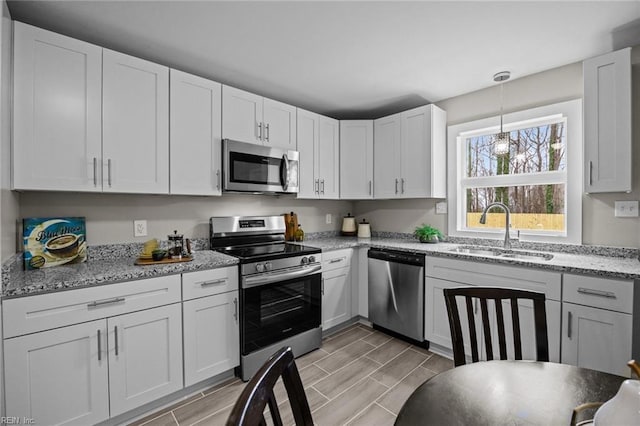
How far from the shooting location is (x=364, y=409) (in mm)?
1834

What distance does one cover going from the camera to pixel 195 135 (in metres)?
2.25

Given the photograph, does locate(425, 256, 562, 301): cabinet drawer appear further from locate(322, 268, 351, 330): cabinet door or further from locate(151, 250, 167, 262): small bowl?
locate(151, 250, 167, 262): small bowl

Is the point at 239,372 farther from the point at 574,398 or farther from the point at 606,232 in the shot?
the point at 606,232

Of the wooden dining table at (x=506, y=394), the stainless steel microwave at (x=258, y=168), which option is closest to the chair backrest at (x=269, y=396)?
the wooden dining table at (x=506, y=394)

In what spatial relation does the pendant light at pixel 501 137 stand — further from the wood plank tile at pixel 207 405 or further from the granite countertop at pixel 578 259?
the wood plank tile at pixel 207 405

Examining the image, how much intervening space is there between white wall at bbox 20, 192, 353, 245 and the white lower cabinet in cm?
84

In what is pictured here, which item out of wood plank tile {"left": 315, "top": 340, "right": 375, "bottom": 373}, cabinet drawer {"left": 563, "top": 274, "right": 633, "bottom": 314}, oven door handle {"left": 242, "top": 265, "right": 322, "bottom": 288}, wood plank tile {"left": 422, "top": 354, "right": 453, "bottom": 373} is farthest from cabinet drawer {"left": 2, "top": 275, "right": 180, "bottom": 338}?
cabinet drawer {"left": 563, "top": 274, "right": 633, "bottom": 314}

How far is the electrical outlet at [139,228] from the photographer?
2273 millimetres

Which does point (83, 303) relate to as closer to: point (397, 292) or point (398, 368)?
point (398, 368)

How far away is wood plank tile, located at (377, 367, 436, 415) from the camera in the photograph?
1.87m

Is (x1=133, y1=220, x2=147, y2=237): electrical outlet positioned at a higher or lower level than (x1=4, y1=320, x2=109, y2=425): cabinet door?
higher

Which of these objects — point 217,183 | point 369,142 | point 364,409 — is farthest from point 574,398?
point 369,142

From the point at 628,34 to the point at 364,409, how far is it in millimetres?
2958

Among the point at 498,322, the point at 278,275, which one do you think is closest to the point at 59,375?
the point at 278,275
